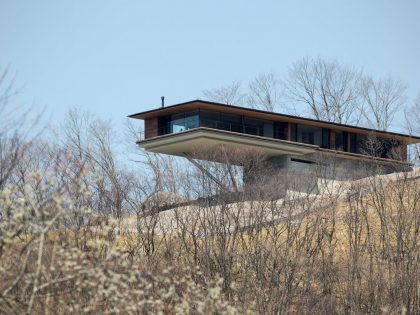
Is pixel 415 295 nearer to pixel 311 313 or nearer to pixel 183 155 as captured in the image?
pixel 311 313

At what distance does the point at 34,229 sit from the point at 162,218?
32653 mm

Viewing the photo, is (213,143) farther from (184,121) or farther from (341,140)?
(341,140)

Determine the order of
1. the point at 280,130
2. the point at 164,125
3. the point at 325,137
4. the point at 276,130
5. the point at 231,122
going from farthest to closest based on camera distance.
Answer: the point at 325,137
the point at 280,130
the point at 276,130
the point at 164,125
the point at 231,122

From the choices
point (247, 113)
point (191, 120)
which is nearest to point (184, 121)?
point (191, 120)

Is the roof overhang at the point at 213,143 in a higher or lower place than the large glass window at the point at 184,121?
lower

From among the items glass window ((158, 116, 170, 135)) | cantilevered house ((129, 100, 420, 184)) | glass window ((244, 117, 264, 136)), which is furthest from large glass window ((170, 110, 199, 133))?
glass window ((244, 117, 264, 136))

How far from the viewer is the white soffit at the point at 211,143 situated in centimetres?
5409

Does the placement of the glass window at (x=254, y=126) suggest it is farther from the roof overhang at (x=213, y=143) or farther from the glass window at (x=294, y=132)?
the glass window at (x=294, y=132)

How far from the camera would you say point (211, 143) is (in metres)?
54.9

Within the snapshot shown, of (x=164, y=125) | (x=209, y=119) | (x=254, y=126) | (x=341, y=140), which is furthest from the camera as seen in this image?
(x=341, y=140)

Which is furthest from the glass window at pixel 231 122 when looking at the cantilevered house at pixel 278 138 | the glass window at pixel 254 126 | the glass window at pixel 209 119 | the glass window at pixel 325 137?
the glass window at pixel 325 137

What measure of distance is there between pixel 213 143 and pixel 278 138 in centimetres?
565

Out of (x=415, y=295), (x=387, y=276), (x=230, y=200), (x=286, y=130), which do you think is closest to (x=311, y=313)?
(x=415, y=295)

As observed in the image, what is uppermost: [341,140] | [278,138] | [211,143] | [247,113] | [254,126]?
[247,113]
